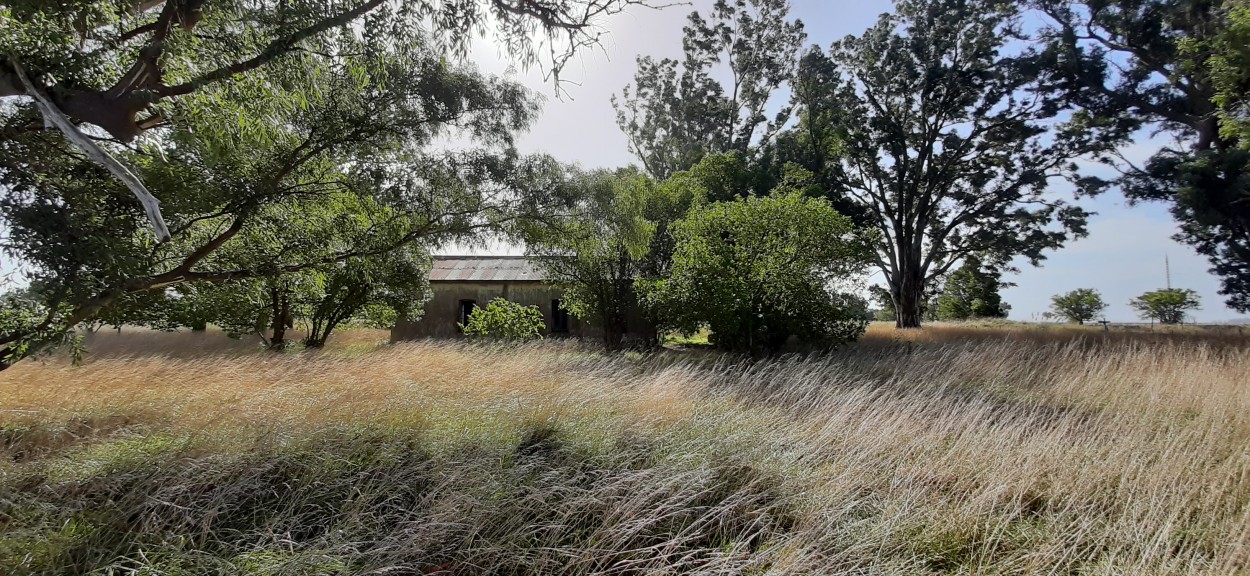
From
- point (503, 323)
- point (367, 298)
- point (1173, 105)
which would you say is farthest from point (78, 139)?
point (1173, 105)

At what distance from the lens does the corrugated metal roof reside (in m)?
18.8

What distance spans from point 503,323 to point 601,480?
1031 cm

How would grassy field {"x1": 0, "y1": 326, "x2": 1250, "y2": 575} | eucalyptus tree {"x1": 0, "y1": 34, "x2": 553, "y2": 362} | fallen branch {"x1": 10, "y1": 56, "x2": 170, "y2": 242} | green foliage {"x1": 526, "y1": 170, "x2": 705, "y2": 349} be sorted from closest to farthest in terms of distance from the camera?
grassy field {"x1": 0, "y1": 326, "x2": 1250, "y2": 575} < fallen branch {"x1": 10, "y1": 56, "x2": 170, "y2": 242} < eucalyptus tree {"x1": 0, "y1": 34, "x2": 553, "y2": 362} < green foliage {"x1": 526, "y1": 170, "x2": 705, "y2": 349}

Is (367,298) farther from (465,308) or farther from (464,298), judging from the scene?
(465,308)

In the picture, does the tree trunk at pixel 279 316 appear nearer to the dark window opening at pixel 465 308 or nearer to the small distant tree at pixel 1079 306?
the dark window opening at pixel 465 308

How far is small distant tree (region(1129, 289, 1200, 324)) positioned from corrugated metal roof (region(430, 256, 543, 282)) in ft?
99.2

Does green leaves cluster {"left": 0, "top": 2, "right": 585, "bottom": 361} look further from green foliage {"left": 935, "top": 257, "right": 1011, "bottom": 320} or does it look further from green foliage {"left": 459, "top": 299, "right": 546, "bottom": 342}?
green foliage {"left": 935, "top": 257, "right": 1011, "bottom": 320}

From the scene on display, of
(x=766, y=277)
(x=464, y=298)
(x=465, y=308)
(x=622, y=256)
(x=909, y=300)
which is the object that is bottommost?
(x=465, y=308)

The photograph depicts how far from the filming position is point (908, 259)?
22453 mm

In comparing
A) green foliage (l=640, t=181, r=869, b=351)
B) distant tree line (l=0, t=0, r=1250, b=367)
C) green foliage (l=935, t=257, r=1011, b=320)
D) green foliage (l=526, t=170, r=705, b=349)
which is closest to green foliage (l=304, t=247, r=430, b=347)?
distant tree line (l=0, t=0, r=1250, b=367)

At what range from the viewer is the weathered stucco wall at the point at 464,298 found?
742 inches

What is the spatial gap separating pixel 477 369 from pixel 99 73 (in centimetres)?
506

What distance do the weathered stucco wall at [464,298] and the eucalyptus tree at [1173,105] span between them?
1798cm

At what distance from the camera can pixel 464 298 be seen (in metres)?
19.1
